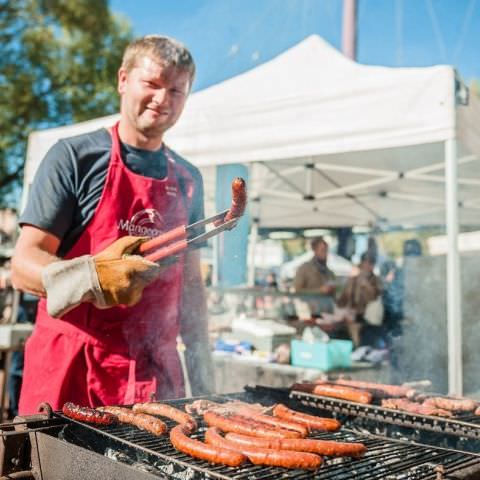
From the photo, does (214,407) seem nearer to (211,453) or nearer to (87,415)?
(87,415)

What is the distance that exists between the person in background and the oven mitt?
207 inches

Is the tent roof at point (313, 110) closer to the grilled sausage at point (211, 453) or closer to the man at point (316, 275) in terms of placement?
the grilled sausage at point (211, 453)

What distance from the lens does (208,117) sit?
17.3 ft

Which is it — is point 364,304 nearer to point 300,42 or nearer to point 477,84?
point 300,42

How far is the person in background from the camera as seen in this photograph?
702cm

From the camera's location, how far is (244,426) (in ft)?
5.86

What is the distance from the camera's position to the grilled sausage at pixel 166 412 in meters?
1.89

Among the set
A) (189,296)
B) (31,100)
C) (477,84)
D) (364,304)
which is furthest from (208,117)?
(477,84)

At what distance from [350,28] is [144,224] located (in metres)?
7.03

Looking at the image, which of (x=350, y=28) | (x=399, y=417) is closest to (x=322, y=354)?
(x=399, y=417)

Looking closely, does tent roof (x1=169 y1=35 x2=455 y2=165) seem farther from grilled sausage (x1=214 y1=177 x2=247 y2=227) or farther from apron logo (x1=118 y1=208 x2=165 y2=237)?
grilled sausage (x1=214 y1=177 x2=247 y2=227)

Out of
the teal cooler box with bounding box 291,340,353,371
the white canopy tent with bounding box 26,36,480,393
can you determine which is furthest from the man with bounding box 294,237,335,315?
the teal cooler box with bounding box 291,340,353,371

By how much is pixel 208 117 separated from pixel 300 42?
1.26m

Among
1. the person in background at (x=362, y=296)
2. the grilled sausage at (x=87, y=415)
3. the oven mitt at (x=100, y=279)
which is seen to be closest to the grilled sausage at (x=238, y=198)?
the oven mitt at (x=100, y=279)
